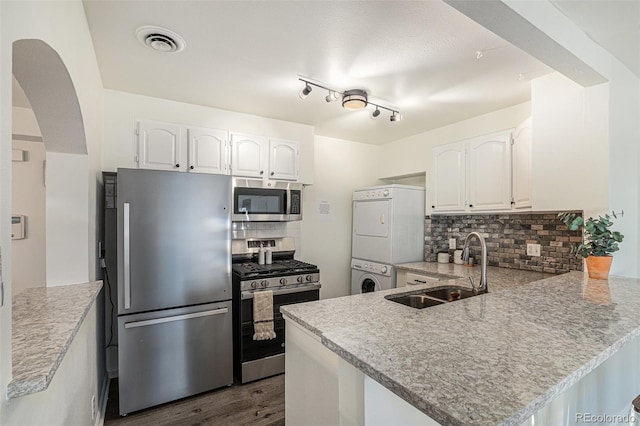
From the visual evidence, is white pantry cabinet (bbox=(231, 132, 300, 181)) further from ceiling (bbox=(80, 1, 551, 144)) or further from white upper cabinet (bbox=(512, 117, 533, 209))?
white upper cabinet (bbox=(512, 117, 533, 209))

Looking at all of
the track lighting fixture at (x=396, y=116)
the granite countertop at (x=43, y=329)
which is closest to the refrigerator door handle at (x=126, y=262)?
the granite countertop at (x=43, y=329)

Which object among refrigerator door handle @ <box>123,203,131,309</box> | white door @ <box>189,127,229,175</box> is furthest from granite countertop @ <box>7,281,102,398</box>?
white door @ <box>189,127,229,175</box>

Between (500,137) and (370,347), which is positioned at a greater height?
(500,137)

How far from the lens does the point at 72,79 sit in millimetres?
1373

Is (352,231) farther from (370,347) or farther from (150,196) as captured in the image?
(370,347)

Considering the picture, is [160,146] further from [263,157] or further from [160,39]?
[160,39]

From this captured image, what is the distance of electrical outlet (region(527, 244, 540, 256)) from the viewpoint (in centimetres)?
289

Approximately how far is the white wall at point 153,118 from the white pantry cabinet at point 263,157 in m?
0.11

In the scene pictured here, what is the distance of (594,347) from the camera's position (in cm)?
99

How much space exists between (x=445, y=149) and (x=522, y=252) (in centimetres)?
129

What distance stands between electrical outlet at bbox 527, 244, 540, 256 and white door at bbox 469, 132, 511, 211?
47 centimetres

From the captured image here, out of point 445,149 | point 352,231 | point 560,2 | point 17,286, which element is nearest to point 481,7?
point 560,2

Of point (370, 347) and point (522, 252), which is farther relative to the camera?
point (522, 252)
